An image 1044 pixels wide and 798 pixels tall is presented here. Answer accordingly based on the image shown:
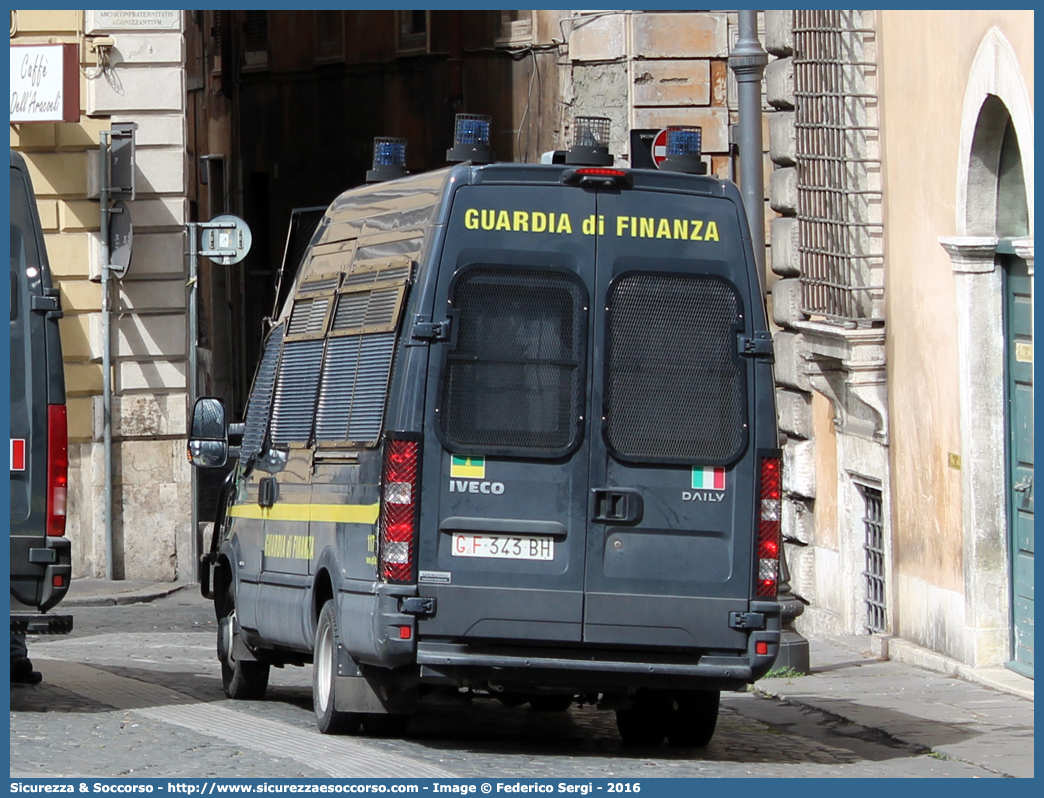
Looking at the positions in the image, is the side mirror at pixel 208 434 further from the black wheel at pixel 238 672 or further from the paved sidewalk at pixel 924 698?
the paved sidewalk at pixel 924 698

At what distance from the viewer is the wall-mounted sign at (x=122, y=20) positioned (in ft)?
64.4

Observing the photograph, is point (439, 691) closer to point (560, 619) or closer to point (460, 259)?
point (560, 619)

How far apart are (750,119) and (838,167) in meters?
2.28

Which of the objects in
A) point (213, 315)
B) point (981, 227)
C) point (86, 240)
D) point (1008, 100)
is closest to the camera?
point (1008, 100)

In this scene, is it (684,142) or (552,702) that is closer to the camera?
(684,142)

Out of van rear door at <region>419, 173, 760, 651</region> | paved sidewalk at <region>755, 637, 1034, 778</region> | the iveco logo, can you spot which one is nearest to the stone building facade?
paved sidewalk at <region>755, 637, 1034, 778</region>

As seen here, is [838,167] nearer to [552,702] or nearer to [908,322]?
[908,322]

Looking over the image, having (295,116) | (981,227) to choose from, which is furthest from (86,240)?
(295,116)

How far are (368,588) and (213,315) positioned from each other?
882 inches

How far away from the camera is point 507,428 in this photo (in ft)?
29.7

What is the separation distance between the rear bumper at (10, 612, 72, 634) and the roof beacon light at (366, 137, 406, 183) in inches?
104

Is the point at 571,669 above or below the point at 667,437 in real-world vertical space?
below

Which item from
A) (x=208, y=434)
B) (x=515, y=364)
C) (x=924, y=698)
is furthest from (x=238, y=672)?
(x=924, y=698)

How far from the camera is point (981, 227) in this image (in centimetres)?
1313
